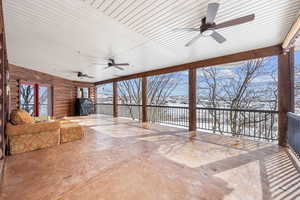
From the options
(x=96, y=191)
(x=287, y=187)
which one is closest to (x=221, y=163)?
(x=287, y=187)

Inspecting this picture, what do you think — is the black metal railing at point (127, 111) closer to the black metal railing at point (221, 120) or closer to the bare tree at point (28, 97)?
the black metal railing at point (221, 120)

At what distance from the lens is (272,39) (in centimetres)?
307

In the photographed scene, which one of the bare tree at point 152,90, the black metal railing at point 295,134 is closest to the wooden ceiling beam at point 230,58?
the black metal railing at point 295,134

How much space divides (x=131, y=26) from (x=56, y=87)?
7192 mm

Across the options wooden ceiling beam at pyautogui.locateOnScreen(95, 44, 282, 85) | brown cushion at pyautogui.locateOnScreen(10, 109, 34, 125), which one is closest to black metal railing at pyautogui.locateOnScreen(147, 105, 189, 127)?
wooden ceiling beam at pyautogui.locateOnScreen(95, 44, 282, 85)

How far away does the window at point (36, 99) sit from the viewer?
720 centimetres

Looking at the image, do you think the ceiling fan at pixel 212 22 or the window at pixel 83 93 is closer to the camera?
the ceiling fan at pixel 212 22

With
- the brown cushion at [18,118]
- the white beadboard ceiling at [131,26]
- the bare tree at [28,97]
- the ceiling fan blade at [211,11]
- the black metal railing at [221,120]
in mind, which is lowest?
the black metal railing at [221,120]

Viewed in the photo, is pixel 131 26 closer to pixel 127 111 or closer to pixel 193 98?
pixel 193 98

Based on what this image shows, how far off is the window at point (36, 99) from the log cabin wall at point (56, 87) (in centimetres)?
28

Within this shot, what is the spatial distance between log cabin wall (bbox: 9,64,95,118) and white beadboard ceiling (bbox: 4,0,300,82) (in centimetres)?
198

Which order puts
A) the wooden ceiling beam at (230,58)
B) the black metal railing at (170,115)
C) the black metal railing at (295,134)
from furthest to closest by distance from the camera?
the black metal railing at (170,115)
the wooden ceiling beam at (230,58)
the black metal railing at (295,134)

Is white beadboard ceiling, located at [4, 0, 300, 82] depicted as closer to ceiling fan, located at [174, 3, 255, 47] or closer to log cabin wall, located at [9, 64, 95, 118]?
ceiling fan, located at [174, 3, 255, 47]

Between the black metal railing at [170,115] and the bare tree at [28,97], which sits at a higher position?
the bare tree at [28,97]
